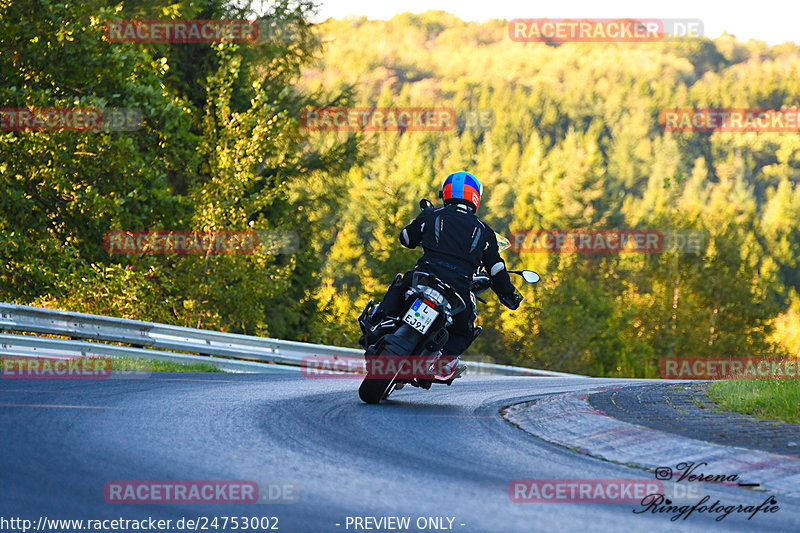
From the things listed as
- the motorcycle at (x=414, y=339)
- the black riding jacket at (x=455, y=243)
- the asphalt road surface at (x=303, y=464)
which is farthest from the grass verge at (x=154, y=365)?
the black riding jacket at (x=455, y=243)

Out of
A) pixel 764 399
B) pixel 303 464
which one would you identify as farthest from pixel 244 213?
pixel 303 464

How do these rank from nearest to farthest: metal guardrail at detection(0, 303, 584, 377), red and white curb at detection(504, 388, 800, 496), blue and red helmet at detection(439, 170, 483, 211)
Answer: red and white curb at detection(504, 388, 800, 496) → blue and red helmet at detection(439, 170, 483, 211) → metal guardrail at detection(0, 303, 584, 377)

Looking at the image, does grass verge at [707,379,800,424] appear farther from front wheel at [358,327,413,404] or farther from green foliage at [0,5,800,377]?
green foliage at [0,5,800,377]

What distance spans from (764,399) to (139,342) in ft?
30.9

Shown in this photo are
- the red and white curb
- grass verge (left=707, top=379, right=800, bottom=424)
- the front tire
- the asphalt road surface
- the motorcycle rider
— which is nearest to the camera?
the asphalt road surface

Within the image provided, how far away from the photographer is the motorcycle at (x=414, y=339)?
26.4ft

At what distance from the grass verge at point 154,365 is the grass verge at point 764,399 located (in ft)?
23.4

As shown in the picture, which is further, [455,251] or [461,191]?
[461,191]

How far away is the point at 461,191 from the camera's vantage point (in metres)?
8.77

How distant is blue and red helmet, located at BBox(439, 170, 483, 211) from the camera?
877 centimetres

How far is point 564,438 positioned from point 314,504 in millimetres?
2704

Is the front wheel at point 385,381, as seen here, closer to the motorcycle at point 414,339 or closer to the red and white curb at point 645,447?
the motorcycle at point 414,339

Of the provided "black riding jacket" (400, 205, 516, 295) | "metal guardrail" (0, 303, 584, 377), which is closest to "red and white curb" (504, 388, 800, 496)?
"black riding jacket" (400, 205, 516, 295)

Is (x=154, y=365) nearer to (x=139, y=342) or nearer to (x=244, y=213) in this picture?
(x=139, y=342)
